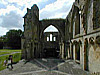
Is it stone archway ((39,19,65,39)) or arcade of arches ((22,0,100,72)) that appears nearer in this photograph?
arcade of arches ((22,0,100,72))

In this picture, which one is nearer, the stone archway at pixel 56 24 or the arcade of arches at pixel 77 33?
the arcade of arches at pixel 77 33

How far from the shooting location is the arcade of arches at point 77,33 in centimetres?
632

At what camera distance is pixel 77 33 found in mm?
11477

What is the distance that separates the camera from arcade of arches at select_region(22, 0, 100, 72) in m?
6.32

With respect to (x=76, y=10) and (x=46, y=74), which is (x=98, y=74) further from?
(x=76, y=10)

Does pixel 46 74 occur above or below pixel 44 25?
below

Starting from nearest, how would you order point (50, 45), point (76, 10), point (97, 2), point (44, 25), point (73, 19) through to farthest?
point (97, 2) < point (76, 10) < point (73, 19) < point (44, 25) < point (50, 45)

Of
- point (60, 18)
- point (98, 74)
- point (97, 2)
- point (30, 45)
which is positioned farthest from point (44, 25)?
point (98, 74)

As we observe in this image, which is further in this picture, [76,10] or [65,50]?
[65,50]

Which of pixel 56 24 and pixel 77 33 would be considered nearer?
pixel 77 33

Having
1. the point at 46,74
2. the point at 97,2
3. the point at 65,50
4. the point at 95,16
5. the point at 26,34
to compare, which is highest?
the point at 97,2

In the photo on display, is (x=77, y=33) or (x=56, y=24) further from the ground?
(x=56, y=24)

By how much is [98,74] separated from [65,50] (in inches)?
359

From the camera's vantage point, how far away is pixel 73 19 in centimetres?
1215
